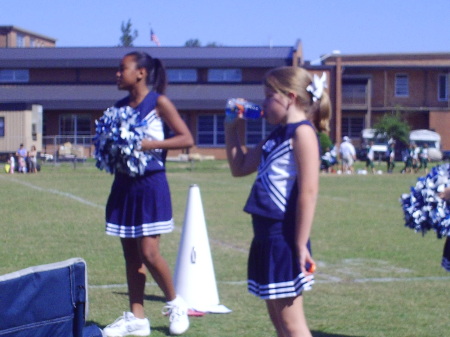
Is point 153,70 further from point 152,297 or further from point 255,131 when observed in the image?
point 255,131

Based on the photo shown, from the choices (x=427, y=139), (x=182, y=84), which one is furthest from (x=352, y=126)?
(x=182, y=84)

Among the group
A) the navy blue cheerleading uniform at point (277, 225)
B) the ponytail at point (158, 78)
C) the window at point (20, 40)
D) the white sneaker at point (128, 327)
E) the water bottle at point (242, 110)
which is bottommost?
the white sneaker at point (128, 327)

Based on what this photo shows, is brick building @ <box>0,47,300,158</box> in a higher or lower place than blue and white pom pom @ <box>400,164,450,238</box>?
higher

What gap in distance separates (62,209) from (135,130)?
10.4 metres

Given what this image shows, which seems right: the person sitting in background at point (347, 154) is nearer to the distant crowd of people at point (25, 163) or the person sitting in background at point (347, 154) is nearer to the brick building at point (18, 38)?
the distant crowd of people at point (25, 163)

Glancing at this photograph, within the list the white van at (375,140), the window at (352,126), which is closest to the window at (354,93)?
the window at (352,126)

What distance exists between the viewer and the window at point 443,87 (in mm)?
61500

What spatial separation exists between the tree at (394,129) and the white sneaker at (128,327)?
51.2 metres

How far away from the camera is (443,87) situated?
6175cm

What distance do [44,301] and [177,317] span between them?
2.09 meters

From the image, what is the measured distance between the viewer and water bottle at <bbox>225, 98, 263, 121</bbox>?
4234 millimetres

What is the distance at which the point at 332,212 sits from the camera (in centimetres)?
1545

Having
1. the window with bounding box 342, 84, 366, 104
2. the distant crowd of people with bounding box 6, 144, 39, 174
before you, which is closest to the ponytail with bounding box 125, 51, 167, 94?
the distant crowd of people with bounding box 6, 144, 39, 174

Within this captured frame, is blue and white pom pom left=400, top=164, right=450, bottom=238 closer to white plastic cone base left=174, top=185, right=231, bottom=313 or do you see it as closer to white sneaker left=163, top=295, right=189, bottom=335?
white sneaker left=163, top=295, right=189, bottom=335
